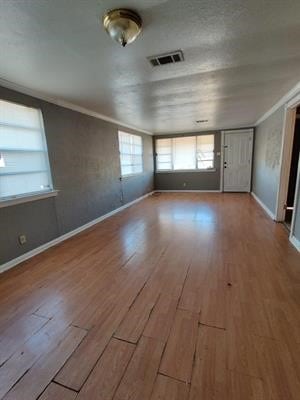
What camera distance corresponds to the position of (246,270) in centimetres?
233

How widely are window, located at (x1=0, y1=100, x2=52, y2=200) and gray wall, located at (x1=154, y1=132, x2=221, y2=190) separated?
17.0ft

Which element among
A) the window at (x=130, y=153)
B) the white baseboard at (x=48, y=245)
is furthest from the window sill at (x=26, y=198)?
the window at (x=130, y=153)

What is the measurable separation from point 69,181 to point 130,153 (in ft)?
9.10

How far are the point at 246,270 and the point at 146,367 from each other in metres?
1.56

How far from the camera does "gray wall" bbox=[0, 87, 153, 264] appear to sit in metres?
2.70

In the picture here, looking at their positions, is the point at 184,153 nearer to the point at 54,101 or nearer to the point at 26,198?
the point at 54,101

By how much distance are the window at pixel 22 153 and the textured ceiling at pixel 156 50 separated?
408 mm

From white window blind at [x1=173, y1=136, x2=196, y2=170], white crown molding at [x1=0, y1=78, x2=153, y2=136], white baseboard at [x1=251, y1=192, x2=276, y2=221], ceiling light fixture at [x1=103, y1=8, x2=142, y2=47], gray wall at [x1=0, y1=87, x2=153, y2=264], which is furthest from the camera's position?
white window blind at [x1=173, y1=136, x2=196, y2=170]

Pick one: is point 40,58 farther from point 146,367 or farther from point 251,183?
point 251,183

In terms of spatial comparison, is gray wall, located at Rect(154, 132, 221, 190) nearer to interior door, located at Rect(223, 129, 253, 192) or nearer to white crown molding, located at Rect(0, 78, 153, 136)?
interior door, located at Rect(223, 129, 253, 192)

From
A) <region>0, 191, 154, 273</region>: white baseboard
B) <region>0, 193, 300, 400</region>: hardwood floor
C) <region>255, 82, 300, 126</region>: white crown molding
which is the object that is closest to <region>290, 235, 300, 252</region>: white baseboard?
<region>0, 193, 300, 400</region>: hardwood floor

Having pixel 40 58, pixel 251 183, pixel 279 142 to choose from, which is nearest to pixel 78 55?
pixel 40 58

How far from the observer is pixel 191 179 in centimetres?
757

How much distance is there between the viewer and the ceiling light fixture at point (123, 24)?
4.38 feet
